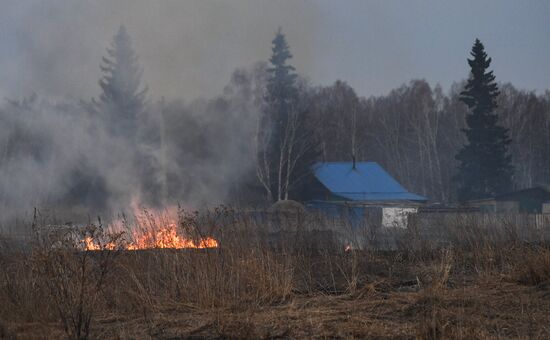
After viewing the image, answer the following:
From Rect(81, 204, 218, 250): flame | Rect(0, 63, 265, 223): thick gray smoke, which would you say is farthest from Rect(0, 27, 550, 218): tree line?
Rect(81, 204, 218, 250): flame

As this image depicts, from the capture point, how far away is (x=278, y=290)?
8430mm

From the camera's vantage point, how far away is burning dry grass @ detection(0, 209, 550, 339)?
6.23 m

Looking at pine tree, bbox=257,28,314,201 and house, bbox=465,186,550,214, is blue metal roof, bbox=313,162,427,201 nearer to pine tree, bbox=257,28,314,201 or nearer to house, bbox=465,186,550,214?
pine tree, bbox=257,28,314,201

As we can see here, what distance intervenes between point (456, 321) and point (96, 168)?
1960cm

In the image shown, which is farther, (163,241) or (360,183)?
(360,183)

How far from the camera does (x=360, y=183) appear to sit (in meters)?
37.4

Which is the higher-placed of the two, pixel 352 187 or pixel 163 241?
pixel 352 187

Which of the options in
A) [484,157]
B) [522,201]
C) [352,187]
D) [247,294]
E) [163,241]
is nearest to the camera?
[247,294]

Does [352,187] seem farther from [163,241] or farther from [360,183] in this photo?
[163,241]

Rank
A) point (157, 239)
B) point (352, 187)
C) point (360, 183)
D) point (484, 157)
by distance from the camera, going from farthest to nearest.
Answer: point (360, 183) < point (352, 187) < point (484, 157) < point (157, 239)

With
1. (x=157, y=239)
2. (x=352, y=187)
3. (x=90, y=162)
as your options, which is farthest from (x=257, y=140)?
(x=157, y=239)

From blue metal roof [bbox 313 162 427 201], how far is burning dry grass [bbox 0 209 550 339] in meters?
24.9

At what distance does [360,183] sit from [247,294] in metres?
29.7

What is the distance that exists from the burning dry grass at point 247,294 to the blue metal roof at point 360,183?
2487 centimetres
